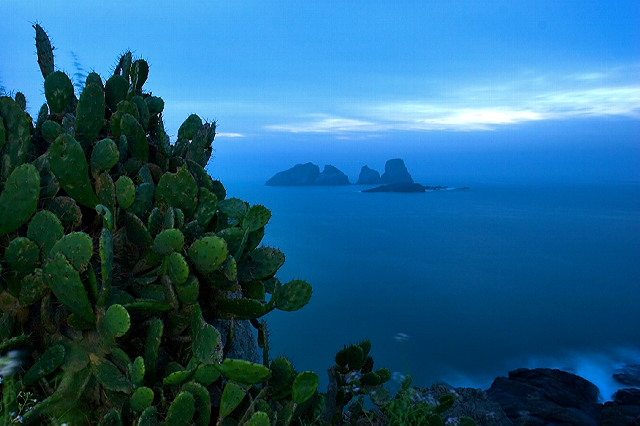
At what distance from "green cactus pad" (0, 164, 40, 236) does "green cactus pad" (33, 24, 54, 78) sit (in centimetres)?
133

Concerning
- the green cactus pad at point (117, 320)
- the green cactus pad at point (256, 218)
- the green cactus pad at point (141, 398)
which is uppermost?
the green cactus pad at point (256, 218)

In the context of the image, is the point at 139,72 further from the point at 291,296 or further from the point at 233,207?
the point at 291,296

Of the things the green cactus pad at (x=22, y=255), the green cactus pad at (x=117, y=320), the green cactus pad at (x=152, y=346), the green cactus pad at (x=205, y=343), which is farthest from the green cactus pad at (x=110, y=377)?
the green cactus pad at (x=22, y=255)

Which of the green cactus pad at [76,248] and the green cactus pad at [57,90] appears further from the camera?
the green cactus pad at [57,90]

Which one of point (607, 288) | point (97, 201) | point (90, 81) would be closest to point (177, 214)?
point (97, 201)

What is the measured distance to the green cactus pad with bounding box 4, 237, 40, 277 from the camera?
8.81 feet

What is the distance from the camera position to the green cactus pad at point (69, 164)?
2.80m

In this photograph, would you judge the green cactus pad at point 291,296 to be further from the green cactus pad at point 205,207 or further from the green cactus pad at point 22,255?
the green cactus pad at point 22,255

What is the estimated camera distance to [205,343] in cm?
262

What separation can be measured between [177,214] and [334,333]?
547 inches

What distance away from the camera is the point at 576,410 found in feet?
26.8

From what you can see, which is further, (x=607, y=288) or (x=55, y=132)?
(x=607, y=288)

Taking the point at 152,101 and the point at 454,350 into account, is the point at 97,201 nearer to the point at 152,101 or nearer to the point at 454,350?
the point at 152,101

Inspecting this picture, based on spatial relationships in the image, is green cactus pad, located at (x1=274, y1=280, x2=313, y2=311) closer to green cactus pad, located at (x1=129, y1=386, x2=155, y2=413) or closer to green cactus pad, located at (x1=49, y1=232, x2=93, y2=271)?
green cactus pad, located at (x1=129, y1=386, x2=155, y2=413)
